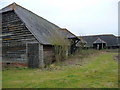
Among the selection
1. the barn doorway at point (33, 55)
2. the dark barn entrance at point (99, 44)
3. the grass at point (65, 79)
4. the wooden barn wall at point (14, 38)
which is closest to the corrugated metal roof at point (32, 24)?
the wooden barn wall at point (14, 38)

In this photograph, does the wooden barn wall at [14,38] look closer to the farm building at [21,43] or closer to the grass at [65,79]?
the farm building at [21,43]

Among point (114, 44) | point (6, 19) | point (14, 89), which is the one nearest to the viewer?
point (14, 89)

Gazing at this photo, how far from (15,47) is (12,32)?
70.7 inches

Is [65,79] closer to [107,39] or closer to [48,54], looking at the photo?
[48,54]

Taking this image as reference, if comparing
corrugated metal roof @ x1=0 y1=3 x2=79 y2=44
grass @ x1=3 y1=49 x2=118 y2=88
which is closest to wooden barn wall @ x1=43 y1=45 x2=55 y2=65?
corrugated metal roof @ x1=0 y1=3 x2=79 y2=44

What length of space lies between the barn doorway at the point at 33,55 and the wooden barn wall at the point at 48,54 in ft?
4.35

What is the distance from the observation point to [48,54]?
664 inches

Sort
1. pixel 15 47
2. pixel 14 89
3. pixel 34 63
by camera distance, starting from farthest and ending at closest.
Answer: pixel 15 47
pixel 34 63
pixel 14 89

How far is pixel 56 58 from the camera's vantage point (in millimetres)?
17594

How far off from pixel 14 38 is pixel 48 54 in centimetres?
426

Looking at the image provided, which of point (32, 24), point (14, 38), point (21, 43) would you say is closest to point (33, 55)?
point (21, 43)

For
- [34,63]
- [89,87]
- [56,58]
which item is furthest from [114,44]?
[89,87]

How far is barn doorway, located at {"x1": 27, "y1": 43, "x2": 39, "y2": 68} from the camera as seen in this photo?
14.7 metres

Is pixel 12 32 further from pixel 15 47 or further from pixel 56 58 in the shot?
pixel 56 58
